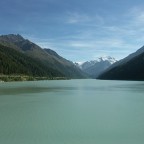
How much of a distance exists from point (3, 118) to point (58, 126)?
735cm

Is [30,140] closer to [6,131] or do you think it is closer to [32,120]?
[6,131]

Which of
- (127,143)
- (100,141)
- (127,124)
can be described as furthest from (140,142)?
(127,124)

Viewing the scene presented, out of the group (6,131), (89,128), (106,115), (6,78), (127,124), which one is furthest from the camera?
(6,78)

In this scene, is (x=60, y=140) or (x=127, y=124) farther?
(x=127, y=124)

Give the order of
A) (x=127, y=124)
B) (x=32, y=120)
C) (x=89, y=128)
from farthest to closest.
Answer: (x=32, y=120), (x=127, y=124), (x=89, y=128)

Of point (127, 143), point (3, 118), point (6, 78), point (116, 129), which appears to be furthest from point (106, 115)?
point (6, 78)

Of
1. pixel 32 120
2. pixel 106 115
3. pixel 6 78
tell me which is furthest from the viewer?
pixel 6 78

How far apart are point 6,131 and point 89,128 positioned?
23.5 ft

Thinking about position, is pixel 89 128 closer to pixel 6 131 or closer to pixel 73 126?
pixel 73 126

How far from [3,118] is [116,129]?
12407mm

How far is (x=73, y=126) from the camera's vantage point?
93.6 ft

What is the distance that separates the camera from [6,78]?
192 metres

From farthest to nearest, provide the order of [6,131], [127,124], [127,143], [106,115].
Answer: [106,115]
[127,124]
[6,131]
[127,143]

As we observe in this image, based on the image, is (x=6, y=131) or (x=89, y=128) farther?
(x=89, y=128)
